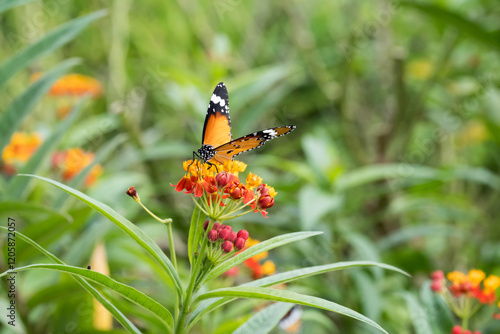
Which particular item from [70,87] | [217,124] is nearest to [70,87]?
[70,87]

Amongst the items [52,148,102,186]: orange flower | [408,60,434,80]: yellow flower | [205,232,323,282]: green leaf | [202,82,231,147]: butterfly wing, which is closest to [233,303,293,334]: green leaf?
[205,232,323,282]: green leaf

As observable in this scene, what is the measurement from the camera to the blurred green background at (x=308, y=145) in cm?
140

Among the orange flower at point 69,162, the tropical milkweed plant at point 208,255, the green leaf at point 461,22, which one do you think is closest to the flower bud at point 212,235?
the tropical milkweed plant at point 208,255

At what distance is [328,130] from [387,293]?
52.7 inches

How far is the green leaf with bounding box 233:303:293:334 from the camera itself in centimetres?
81

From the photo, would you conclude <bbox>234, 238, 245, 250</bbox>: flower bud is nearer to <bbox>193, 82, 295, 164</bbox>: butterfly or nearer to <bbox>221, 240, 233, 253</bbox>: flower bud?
<bbox>221, 240, 233, 253</bbox>: flower bud

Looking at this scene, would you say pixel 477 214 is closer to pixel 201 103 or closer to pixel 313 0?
pixel 201 103

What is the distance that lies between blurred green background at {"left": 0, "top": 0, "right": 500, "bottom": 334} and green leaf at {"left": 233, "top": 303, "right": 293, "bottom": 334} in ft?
0.76

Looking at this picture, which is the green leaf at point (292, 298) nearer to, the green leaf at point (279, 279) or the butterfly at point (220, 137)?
the green leaf at point (279, 279)

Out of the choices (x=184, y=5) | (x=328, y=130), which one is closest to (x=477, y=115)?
(x=328, y=130)

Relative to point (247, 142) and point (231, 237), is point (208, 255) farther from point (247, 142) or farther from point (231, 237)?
point (247, 142)

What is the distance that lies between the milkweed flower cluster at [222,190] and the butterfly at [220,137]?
0.14 meters

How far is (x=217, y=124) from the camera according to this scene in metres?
1.04

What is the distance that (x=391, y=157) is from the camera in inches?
91.7
